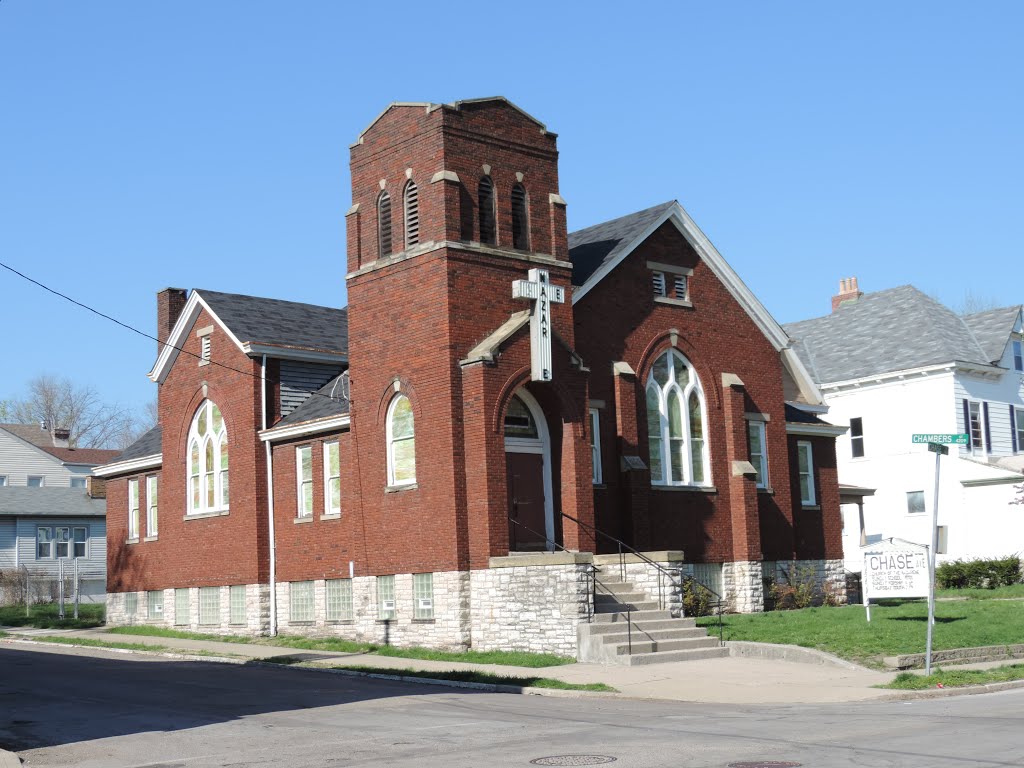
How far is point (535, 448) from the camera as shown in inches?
1019

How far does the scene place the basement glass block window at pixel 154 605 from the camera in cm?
3397

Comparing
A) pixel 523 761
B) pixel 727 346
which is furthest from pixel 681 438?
pixel 523 761

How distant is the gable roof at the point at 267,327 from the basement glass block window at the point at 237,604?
5.83 meters

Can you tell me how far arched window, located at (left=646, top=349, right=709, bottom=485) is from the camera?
96.1 ft

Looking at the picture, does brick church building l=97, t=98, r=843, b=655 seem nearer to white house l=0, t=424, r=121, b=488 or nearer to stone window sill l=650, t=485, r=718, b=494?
stone window sill l=650, t=485, r=718, b=494

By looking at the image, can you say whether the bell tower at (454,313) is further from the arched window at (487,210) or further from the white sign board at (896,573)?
the white sign board at (896,573)

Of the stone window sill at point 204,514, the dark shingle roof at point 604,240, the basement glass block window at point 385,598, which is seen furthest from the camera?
the stone window sill at point 204,514

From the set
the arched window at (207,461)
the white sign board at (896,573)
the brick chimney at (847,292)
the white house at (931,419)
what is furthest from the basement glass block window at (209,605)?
the brick chimney at (847,292)

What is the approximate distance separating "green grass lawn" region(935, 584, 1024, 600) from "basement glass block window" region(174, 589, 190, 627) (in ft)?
68.2

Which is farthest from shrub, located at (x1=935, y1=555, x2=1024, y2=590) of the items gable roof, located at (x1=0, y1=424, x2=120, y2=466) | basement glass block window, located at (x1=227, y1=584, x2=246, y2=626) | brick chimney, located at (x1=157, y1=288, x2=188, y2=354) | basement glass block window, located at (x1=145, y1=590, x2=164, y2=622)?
gable roof, located at (x1=0, y1=424, x2=120, y2=466)

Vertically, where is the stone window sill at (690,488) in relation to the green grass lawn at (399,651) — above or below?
above

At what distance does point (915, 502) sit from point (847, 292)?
13.6 meters

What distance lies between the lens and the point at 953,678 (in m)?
17.4

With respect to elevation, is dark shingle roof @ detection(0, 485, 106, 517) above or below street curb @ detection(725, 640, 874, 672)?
above
